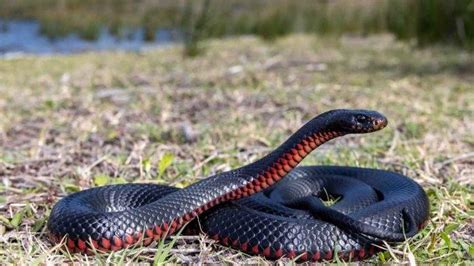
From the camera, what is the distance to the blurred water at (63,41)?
55.9 feet

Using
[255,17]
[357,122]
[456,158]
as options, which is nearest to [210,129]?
[456,158]

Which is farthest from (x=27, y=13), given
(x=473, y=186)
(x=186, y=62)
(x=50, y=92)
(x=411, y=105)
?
(x=473, y=186)

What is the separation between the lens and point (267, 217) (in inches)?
131

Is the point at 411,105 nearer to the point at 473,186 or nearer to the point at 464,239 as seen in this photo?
the point at 473,186

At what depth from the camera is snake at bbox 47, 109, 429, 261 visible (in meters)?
3.21

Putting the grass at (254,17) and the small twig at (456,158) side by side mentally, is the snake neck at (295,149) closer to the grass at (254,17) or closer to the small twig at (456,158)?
the small twig at (456,158)

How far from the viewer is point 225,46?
1472 cm

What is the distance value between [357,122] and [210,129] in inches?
116

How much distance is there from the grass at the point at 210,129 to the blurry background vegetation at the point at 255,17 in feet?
2.10

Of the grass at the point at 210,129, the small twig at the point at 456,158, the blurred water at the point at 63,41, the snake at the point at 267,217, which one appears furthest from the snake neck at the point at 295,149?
the blurred water at the point at 63,41

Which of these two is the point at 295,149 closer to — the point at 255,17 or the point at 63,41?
the point at 63,41

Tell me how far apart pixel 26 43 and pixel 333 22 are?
7.91 metres

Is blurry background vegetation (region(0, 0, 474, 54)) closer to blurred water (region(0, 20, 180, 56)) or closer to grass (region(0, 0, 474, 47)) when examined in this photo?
grass (region(0, 0, 474, 47))

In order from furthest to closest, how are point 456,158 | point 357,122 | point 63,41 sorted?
point 63,41 → point 456,158 → point 357,122
